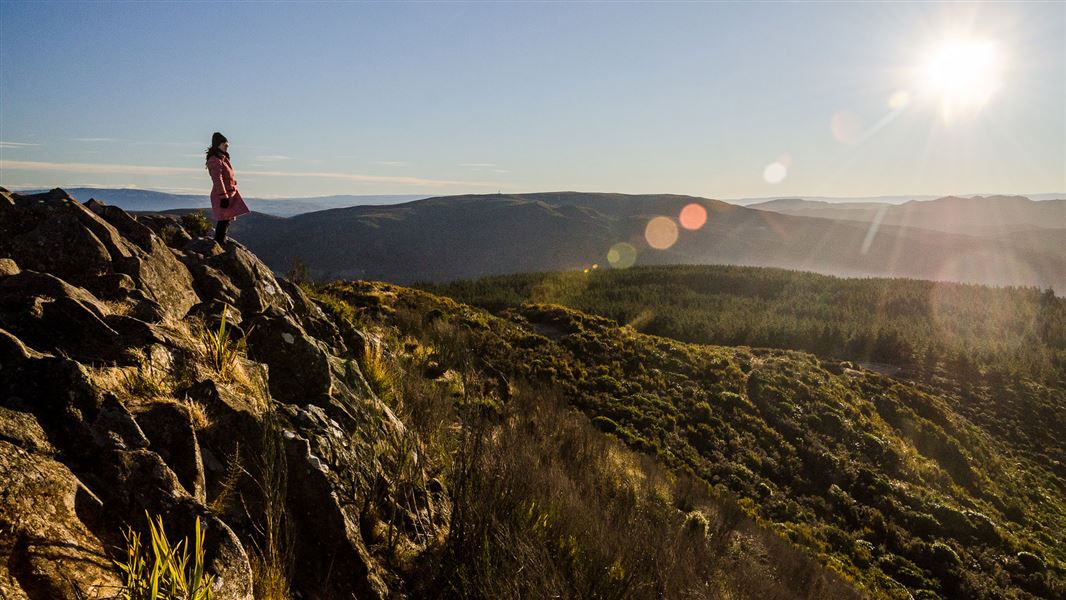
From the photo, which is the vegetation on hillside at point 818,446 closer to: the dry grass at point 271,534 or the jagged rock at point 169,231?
the dry grass at point 271,534

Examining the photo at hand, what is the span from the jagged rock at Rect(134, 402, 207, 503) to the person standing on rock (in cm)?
591

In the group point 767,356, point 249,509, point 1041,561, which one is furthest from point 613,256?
point 249,509

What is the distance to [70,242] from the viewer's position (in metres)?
5.10

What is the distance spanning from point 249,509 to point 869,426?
69.4ft

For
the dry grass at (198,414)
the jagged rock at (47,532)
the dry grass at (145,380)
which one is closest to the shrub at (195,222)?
the dry grass at (145,380)

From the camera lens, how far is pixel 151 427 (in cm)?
308

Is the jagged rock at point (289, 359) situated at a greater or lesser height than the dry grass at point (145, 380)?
lesser

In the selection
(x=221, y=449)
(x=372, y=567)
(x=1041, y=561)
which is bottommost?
(x=1041, y=561)

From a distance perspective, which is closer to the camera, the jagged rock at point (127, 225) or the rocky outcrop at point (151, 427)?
the rocky outcrop at point (151, 427)

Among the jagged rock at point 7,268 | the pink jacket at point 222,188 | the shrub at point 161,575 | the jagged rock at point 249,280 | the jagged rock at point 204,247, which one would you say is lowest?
the shrub at point 161,575

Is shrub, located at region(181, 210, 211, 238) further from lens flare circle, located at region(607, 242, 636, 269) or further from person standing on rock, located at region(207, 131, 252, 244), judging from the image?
lens flare circle, located at region(607, 242, 636, 269)

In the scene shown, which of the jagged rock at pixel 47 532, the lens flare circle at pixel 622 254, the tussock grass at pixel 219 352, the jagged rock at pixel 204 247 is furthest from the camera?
the lens flare circle at pixel 622 254

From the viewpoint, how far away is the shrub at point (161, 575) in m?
2.13

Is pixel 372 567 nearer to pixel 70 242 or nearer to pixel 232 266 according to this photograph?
pixel 70 242
